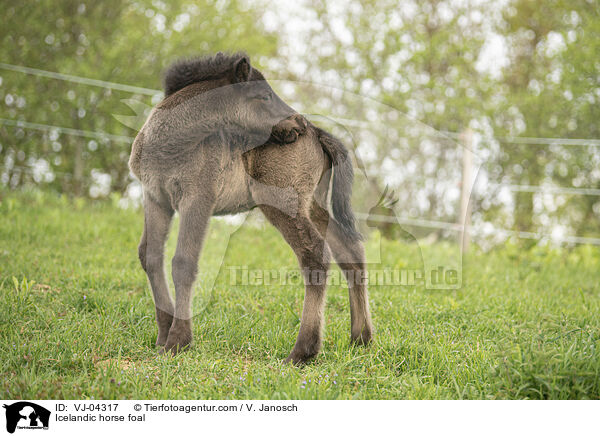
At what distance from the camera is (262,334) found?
11.2ft

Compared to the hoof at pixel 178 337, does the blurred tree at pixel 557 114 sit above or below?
above

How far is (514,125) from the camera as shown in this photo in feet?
32.0

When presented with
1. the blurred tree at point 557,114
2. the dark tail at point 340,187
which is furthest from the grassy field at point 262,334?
the blurred tree at point 557,114

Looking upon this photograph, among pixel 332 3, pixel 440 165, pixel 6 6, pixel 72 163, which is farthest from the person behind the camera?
pixel 332 3

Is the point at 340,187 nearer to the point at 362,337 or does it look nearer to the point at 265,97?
the point at 265,97

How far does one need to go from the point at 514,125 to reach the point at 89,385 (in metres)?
9.50

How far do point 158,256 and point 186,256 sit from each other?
0.91ft

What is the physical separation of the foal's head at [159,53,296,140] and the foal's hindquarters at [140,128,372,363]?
0.17 meters

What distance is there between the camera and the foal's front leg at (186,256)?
296cm

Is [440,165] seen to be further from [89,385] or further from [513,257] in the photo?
[89,385]

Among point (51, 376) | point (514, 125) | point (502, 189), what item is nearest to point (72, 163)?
point (51, 376)

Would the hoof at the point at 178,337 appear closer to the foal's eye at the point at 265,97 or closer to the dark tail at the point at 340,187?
the dark tail at the point at 340,187

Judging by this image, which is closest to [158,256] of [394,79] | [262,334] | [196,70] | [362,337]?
[262,334]
